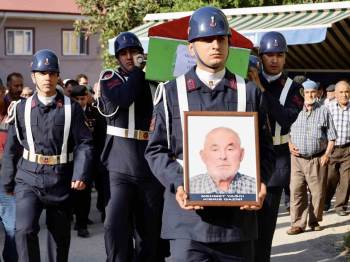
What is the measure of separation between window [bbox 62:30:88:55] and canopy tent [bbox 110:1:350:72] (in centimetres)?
1907

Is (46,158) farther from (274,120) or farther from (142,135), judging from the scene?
(274,120)

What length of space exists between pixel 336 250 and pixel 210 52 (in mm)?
4604

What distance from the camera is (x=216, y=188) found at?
3.86 m

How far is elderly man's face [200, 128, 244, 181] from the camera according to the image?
12.7ft

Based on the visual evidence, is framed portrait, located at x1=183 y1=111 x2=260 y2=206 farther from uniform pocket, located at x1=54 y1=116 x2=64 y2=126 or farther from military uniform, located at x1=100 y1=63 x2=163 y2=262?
uniform pocket, located at x1=54 y1=116 x2=64 y2=126

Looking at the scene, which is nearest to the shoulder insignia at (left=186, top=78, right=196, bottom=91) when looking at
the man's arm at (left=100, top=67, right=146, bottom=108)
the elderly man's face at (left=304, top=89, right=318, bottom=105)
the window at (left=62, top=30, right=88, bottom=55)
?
the man's arm at (left=100, top=67, right=146, bottom=108)

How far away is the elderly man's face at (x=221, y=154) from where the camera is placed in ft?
12.7

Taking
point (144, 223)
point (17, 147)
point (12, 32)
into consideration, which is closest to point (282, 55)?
point (144, 223)

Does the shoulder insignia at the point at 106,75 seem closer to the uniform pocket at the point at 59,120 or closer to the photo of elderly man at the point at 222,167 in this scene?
the uniform pocket at the point at 59,120

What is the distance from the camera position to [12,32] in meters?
31.4

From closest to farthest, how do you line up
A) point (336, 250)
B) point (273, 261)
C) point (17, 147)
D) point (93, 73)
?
point (17, 147)
point (273, 261)
point (336, 250)
point (93, 73)

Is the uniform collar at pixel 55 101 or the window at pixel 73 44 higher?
the window at pixel 73 44

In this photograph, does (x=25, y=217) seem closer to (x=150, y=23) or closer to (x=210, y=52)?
(x=210, y=52)

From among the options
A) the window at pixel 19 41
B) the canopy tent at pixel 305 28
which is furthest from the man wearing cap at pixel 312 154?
the window at pixel 19 41
